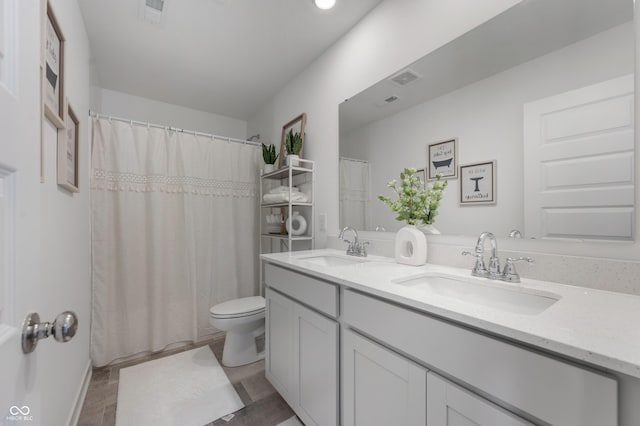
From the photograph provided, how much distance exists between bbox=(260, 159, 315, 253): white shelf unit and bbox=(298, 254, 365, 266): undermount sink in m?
0.36

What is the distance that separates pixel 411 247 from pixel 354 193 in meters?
0.60

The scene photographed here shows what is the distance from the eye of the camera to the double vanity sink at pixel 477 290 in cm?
91

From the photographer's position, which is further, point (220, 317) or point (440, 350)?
point (220, 317)

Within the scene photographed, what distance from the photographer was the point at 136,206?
2172 mm

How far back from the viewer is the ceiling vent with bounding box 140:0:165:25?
1609 mm

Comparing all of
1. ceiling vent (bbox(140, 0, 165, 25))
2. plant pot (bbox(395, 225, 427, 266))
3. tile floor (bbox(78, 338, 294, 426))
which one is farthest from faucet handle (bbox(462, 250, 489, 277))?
ceiling vent (bbox(140, 0, 165, 25))

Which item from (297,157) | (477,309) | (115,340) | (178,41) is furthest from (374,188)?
(115,340)

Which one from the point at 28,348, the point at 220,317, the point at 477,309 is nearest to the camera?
the point at 28,348

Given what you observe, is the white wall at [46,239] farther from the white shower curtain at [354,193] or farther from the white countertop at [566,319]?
the white shower curtain at [354,193]

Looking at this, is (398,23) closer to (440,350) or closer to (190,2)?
(190,2)

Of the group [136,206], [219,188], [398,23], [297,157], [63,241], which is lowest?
[63,241]

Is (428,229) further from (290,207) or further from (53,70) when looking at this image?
(53,70)

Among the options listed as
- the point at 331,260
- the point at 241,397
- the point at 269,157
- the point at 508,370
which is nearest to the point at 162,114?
the point at 269,157

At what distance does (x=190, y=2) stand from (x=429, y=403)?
7.46 ft
